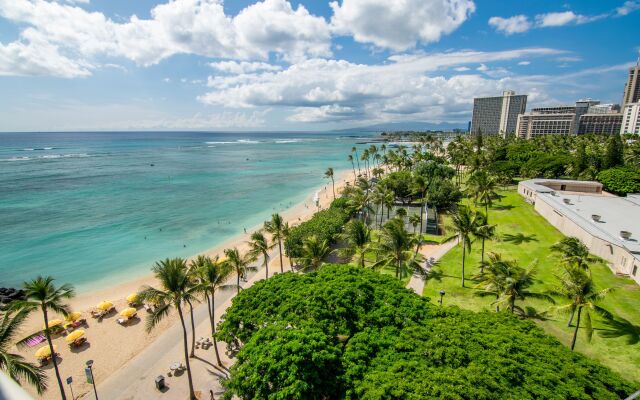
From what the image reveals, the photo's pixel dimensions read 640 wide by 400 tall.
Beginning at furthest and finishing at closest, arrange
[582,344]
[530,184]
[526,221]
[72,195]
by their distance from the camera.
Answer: [72,195], [530,184], [526,221], [582,344]

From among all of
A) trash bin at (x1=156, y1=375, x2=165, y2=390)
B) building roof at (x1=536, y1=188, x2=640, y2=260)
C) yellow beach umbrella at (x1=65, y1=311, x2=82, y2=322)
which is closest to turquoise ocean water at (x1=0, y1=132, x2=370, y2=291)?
yellow beach umbrella at (x1=65, y1=311, x2=82, y2=322)

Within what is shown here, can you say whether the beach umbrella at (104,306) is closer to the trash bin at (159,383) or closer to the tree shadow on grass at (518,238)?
the trash bin at (159,383)

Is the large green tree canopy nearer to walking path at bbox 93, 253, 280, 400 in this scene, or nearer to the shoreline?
walking path at bbox 93, 253, 280, 400

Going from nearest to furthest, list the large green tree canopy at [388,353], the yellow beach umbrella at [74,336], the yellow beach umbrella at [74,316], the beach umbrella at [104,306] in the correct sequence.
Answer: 1. the large green tree canopy at [388,353]
2. the yellow beach umbrella at [74,336]
3. the yellow beach umbrella at [74,316]
4. the beach umbrella at [104,306]

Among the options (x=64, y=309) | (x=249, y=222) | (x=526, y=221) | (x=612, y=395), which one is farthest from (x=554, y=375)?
(x=249, y=222)

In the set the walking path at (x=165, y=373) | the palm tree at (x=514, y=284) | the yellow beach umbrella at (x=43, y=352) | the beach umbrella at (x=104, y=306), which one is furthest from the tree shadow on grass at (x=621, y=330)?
the yellow beach umbrella at (x=43, y=352)

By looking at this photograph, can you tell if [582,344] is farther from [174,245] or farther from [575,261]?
[174,245]

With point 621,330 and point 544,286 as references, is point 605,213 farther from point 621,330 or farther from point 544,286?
point 621,330
